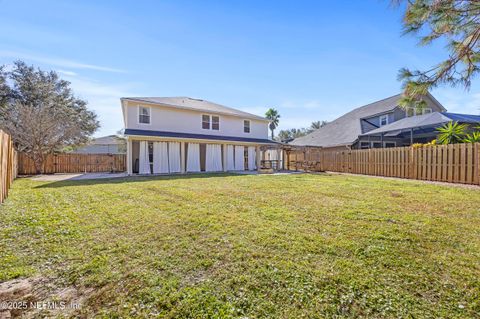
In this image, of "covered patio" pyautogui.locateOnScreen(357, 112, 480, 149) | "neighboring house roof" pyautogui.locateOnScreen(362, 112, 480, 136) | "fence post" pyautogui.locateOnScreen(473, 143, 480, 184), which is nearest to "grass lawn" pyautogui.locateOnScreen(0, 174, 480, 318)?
"fence post" pyautogui.locateOnScreen(473, 143, 480, 184)

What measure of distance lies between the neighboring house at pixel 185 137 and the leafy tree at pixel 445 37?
43.3 ft

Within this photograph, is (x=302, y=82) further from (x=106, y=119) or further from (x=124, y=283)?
(x=106, y=119)

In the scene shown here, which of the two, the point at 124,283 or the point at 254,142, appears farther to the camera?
the point at 254,142

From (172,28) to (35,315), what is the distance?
1094cm

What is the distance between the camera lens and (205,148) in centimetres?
1878

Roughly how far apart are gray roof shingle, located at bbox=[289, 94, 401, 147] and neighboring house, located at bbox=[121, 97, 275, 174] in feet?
23.4

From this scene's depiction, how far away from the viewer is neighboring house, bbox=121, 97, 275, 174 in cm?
1533

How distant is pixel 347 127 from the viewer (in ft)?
77.7

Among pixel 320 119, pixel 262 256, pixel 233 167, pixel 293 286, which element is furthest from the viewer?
pixel 320 119

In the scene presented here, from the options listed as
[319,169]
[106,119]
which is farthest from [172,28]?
[106,119]

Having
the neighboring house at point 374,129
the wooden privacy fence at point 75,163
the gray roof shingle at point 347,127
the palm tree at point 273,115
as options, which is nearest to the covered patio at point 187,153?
the wooden privacy fence at point 75,163

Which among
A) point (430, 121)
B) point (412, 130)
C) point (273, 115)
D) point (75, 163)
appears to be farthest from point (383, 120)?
point (75, 163)

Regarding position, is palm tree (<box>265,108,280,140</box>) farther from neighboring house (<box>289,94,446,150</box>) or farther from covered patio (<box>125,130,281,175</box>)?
covered patio (<box>125,130,281,175</box>)

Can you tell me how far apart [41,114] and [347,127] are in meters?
25.3
